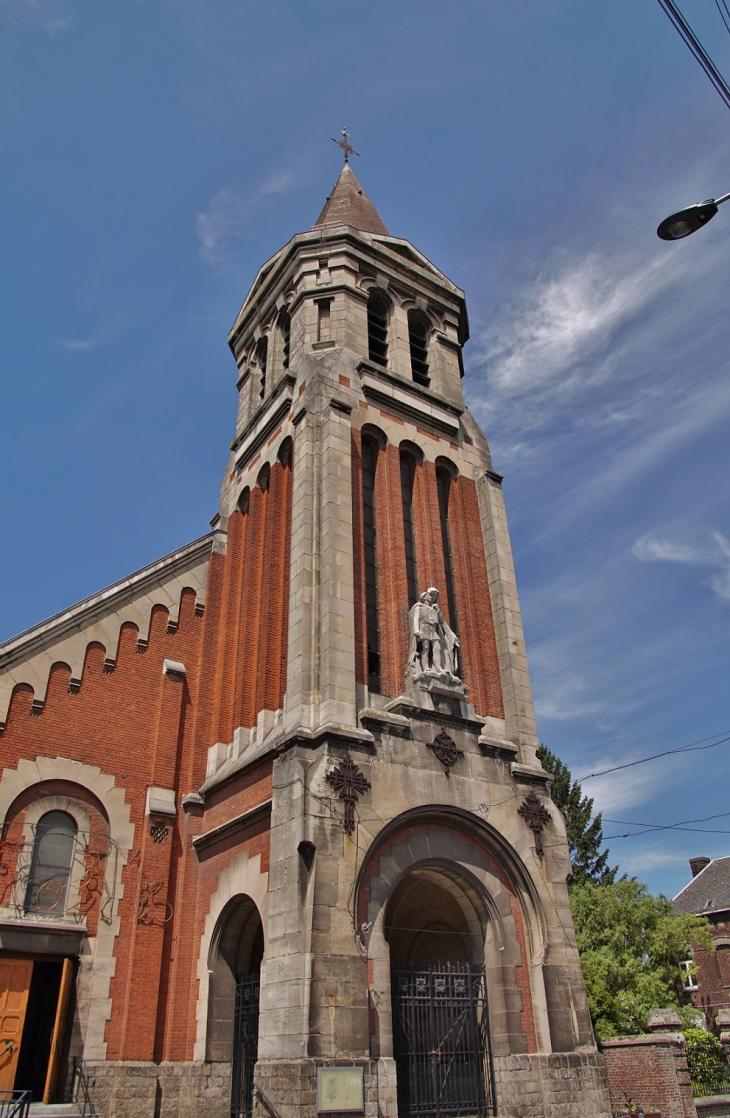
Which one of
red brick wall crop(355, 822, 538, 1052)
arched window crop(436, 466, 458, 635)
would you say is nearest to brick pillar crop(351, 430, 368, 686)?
arched window crop(436, 466, 458, 635)

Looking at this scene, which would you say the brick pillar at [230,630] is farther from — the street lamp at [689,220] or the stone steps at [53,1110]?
the street lamp at [689,220]

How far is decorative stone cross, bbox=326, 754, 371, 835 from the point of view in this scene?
14000 millimetres

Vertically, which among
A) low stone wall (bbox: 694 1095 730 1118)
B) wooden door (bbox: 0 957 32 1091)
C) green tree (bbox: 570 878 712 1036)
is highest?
green tree (bbox: 570 878 712 1036)

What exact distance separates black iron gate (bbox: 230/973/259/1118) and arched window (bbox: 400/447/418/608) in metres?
8.40

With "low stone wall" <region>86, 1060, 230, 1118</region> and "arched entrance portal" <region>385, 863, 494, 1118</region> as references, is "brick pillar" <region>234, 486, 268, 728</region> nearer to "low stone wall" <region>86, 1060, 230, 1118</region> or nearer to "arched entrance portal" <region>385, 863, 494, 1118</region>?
"arched entrance portal" <region>385, 863, 494, 1118</region>

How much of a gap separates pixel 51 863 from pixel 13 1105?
3998 millimetres

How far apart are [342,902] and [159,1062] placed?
19.0ft

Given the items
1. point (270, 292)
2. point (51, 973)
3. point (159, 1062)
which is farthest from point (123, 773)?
point (270, 292)

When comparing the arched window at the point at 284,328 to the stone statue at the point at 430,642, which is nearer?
the stone statue at the point at 430,642

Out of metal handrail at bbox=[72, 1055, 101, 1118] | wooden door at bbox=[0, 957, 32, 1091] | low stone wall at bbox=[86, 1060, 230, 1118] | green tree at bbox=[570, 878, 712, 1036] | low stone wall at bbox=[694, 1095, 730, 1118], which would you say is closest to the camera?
wooden door at bbox=[0, 957, 32, 1091]

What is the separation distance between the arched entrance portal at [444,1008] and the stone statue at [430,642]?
3928 millimetres

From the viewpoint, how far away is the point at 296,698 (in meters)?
15.4

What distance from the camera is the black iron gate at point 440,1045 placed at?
1383 centimetres

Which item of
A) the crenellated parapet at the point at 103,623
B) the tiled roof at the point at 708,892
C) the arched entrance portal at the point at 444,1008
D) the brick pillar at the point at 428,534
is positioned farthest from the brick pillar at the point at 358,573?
the tiled roof at the point at 708,892
